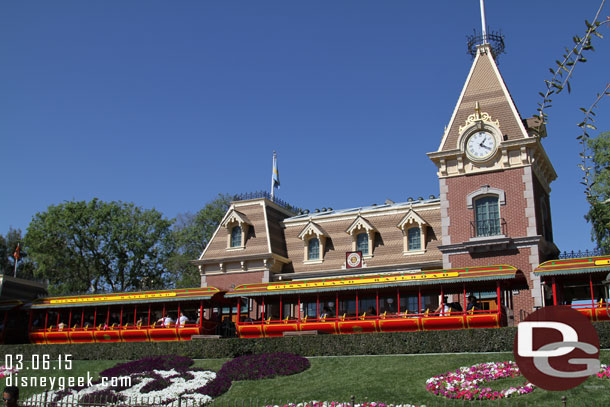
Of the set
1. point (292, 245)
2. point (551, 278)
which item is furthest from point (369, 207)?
point (551, 278)

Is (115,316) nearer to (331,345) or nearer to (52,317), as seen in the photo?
(52,317)

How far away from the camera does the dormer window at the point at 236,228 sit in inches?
1709

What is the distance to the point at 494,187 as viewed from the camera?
112 feet

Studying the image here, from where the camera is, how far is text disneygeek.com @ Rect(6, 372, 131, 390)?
26.0 meters

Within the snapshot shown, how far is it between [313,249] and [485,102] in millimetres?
15083

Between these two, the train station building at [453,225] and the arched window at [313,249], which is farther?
the arched window at [313,249]

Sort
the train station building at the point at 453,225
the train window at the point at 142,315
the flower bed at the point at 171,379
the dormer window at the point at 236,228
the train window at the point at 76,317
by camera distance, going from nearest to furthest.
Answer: the flower bed at the point at 171,379, the train station building at the point at 453,225, the train window at the point at 142,315, the train window at the point at 76,317, the dormer window at the point at 236,228

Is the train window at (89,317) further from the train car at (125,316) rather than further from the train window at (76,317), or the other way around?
the train window at (76,317)

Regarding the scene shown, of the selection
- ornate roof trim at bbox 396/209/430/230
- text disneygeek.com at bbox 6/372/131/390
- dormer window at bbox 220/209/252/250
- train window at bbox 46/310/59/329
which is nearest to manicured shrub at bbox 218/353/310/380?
text disneygeek.com at bbox 6/372/131/390

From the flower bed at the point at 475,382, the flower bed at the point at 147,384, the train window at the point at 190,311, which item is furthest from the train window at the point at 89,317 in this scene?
the flower bed at the point at 475,382

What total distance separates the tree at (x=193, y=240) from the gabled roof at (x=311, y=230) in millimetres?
17799

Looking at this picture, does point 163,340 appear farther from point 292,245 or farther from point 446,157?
point 446,157

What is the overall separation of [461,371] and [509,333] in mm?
4224

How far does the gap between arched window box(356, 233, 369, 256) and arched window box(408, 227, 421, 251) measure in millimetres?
2981
